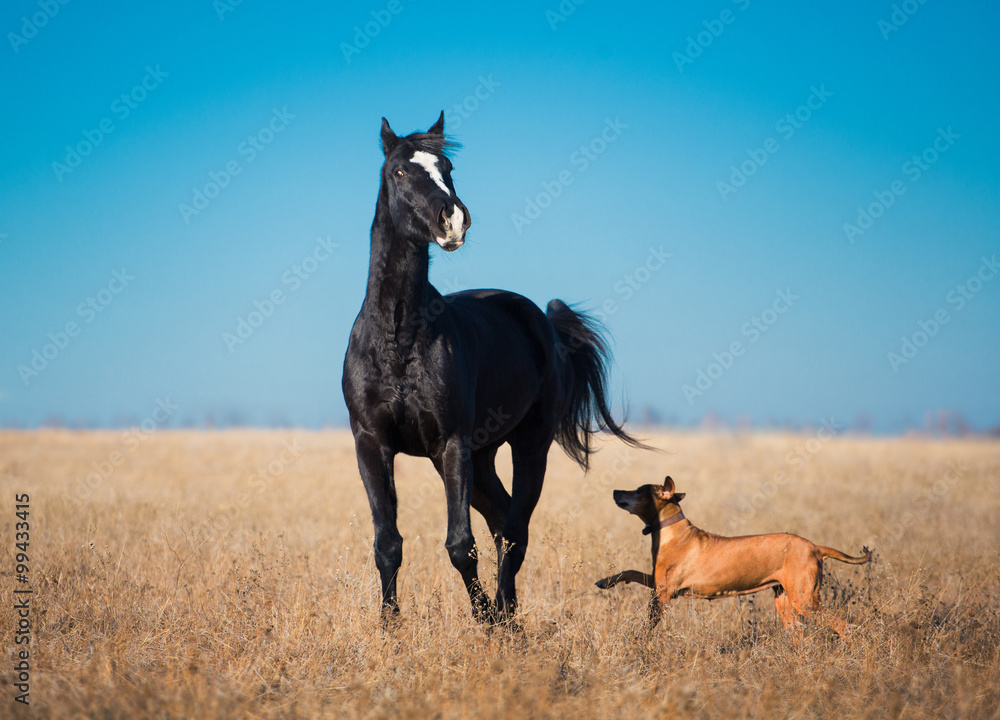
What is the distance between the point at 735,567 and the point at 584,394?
2586mm

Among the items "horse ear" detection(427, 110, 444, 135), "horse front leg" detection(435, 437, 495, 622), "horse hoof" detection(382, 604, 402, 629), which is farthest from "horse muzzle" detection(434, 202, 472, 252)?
"horse hoof" detection(382, 604, 402, 629)

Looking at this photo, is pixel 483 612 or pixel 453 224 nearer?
pixel 453 224

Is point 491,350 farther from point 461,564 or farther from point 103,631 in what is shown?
point 103,631

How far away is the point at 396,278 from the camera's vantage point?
4883mm

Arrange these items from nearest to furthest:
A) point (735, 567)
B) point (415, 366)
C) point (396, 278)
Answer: point (415, 366) < point (396, 278) < point (735, 567)

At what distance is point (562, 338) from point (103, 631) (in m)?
4.37

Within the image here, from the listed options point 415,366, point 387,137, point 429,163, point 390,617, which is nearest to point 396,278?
point 415,366

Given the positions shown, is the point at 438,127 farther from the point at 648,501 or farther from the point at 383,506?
the point at 648,501

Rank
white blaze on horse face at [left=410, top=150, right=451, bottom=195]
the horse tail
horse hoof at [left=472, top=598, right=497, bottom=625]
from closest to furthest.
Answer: white blaze on horse face at [left=410, top=150, right=451, bottom=195] → horse hoof at [left=472, top=598, right=497, bottom=625] → the horse tail

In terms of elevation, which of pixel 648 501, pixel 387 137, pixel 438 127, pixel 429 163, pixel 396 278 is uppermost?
pixel 438 127

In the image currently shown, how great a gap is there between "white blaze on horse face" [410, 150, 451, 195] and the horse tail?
113 inches

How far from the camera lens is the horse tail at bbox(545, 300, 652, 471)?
24.5 feet

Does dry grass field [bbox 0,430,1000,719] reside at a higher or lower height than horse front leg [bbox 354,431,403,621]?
lower

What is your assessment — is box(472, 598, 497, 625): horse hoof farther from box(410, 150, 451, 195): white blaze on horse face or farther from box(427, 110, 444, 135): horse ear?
box(427, 110, 444, 135): horse ear
